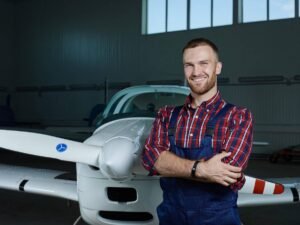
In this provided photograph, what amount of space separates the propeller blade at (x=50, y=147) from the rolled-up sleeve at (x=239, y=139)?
109 centimetres

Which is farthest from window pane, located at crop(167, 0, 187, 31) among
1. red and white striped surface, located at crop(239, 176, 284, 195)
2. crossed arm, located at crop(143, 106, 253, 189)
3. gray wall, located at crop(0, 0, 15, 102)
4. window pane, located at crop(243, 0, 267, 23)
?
crossed arm, located at crop(143, 106, 253, 189)

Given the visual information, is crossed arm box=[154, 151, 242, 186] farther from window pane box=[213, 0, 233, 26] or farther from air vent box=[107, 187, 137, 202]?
window pane box=[213, 0, 233, 26]

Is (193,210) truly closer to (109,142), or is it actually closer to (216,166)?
(216,166)

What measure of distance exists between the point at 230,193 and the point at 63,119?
17938 mm

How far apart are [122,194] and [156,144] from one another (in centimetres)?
125

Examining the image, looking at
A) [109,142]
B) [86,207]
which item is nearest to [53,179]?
[86,207]

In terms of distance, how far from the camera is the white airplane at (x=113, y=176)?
92.4 inches

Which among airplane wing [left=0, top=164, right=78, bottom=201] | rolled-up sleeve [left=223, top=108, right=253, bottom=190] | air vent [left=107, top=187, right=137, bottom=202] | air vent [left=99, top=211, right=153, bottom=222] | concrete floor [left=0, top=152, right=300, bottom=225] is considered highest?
rolled-up sleeve [left=223, top=108, right=253, bottom=190]

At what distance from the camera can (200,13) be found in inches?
599

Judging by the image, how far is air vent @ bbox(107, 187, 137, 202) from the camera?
2.74m

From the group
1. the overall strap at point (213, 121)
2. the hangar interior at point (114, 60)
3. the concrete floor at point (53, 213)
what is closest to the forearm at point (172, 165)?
the overall strap at point (213, 121)

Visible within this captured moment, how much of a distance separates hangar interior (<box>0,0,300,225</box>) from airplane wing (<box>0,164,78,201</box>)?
589cm

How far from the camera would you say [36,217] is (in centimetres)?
501

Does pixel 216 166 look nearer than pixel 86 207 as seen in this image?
Yes
